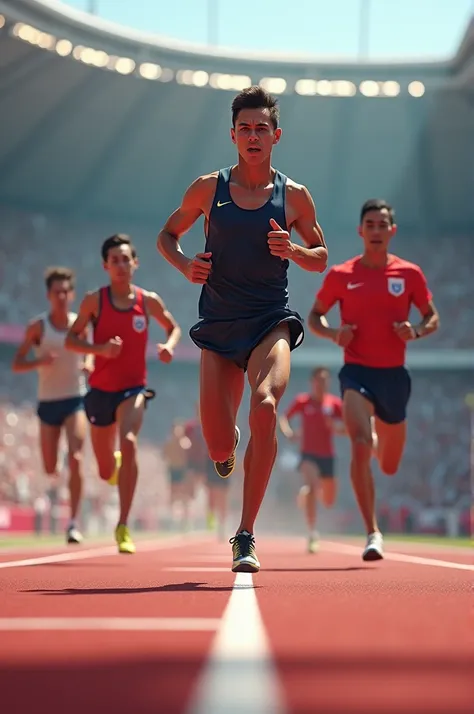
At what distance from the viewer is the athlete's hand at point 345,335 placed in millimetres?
8734

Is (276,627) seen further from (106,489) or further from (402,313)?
(106,489)

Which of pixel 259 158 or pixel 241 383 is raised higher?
pixel 259 158

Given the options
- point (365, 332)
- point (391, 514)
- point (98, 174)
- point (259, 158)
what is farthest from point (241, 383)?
point (98, 174)

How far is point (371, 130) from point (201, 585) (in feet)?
101

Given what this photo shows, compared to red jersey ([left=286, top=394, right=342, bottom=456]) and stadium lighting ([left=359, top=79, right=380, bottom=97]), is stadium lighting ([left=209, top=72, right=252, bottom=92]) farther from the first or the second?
red jersey ([left=286, top=394, right=342, bottom=456])

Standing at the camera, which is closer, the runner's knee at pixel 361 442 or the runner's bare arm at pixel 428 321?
the runner's knee at pixel 361 442

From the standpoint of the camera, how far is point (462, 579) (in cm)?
632

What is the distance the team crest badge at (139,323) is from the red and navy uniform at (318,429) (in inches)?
197

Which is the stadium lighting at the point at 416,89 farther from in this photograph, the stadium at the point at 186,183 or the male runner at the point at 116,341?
the male runner at the point at 116,341

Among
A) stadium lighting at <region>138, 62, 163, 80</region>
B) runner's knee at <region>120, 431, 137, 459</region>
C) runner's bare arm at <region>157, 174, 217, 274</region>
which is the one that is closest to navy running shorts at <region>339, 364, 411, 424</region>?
runner's knee at <region>120, 431, 137, 459</region>

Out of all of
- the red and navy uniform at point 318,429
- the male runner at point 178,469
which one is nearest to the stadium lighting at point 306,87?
the male runner at point 178,469

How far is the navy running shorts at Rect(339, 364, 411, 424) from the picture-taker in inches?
344

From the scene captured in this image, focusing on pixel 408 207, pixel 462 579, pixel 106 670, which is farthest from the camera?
pixel 408 207

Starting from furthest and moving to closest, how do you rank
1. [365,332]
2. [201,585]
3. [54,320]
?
[54,320] < [365,332] < [201,585]
